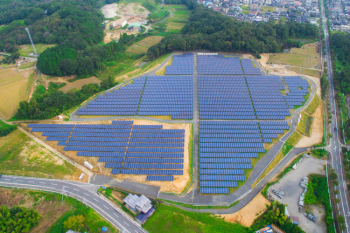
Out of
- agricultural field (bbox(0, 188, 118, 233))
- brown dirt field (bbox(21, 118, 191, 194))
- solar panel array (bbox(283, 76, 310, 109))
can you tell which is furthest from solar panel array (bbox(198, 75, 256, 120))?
agricultural field (bbox(0, 188, 118, 233))

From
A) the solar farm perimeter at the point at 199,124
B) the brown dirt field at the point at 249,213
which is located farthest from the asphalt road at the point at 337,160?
the brown dirt field at the point at 249,213

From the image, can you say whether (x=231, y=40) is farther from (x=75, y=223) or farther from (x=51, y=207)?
(x=51, y=207)

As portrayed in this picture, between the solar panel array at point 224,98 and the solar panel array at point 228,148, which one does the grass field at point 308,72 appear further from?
the solar panel array at point 228,148

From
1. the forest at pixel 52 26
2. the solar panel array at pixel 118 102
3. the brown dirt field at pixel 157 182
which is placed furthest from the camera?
the forest at pixel 52 26

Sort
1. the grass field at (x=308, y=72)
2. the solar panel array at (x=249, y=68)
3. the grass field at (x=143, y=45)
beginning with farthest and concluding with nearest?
the grass field at (x=143, y=45) < the grass field at (x=308, y=72) < the solar panel array at (x=249, y=68)

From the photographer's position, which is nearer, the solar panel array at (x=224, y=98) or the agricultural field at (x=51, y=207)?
the agricultural field at (x=51, y=207)

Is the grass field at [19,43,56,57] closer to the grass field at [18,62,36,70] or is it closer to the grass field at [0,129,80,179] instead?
the grass field at [18,62,36,70]

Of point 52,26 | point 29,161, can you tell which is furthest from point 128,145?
point 52,26
